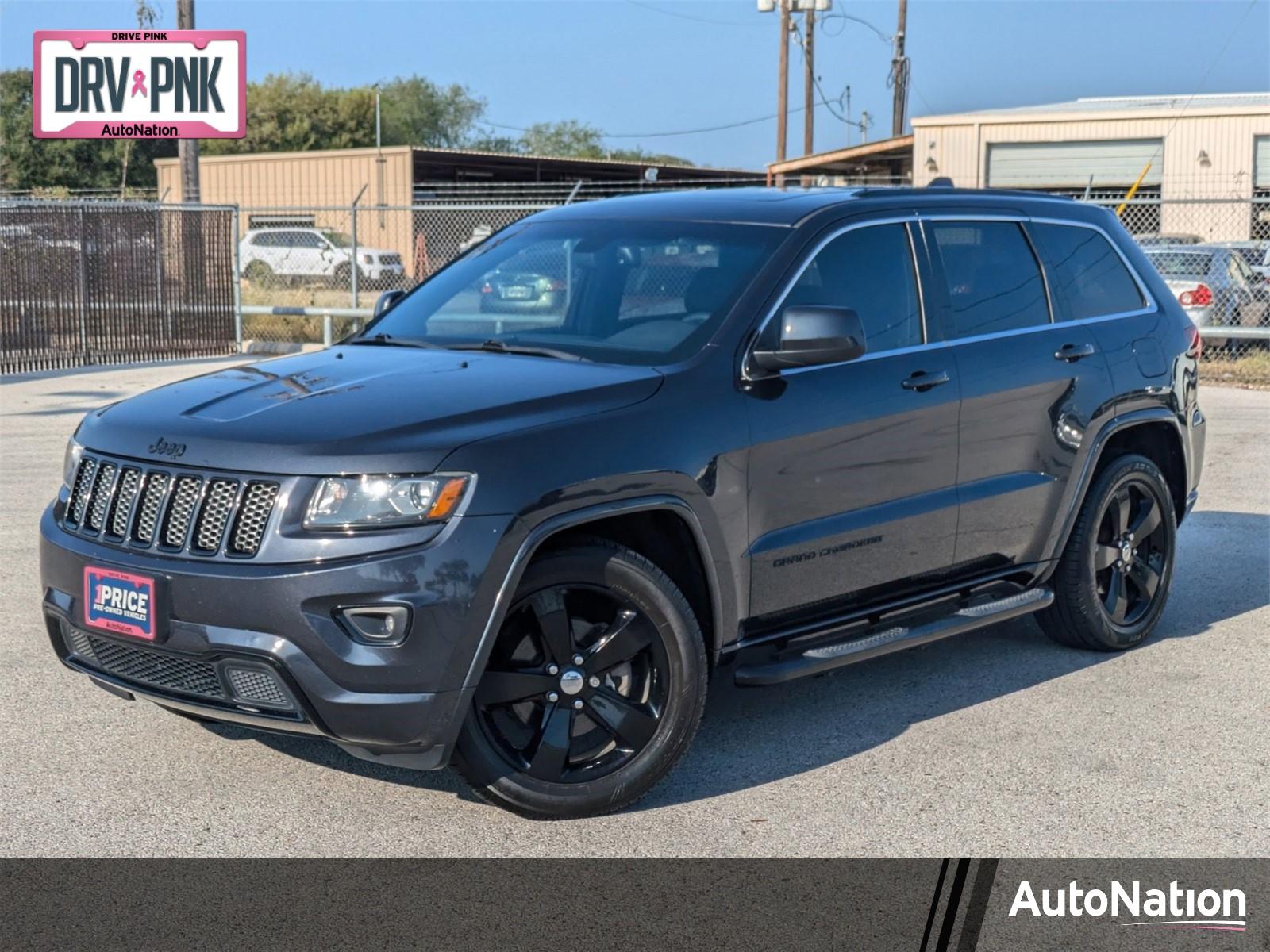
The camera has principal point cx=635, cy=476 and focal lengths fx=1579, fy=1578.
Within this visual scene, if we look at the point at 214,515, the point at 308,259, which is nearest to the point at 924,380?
the point at 214,515

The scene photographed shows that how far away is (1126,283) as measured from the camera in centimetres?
682

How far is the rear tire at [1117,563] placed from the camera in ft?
21.1

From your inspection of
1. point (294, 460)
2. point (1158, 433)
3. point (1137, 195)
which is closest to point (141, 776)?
point (294, 460)

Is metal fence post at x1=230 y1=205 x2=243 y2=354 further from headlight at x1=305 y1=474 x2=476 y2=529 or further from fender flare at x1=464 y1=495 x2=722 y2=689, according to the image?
headlight at x1=305 y1=474 x2=476 y2=529

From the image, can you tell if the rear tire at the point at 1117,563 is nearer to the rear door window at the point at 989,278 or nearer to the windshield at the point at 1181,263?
the rear door window at the point at 989,278

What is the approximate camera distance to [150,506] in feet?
14.8

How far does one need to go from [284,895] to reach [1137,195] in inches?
1449

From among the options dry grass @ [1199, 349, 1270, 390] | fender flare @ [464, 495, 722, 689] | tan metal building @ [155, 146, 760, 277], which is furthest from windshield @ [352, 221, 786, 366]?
tan metal building @ [155, 146, 760, 277]

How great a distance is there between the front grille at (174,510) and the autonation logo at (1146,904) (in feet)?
7.44

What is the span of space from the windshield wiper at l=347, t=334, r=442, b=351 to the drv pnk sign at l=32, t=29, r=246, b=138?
52.7 ft

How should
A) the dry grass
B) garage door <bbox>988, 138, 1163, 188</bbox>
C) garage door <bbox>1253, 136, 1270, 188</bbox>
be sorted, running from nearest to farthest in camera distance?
the dry grass < garage door <bbox>1253, 136, 1270, 188</bbox> < garage door <bbox>988, 138, 1163, 188</bbox>

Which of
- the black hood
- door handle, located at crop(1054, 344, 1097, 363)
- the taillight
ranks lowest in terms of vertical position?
the black hood

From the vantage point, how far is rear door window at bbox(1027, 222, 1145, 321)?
6.47 m

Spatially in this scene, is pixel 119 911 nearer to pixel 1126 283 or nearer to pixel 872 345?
pixel 872 345
